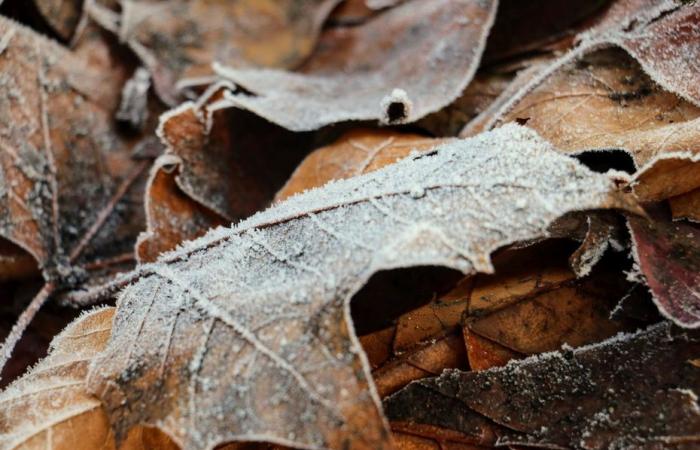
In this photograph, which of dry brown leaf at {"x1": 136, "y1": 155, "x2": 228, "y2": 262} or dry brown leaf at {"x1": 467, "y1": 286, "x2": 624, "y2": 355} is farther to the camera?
dry brown leaf at {"x1": 136, "y1": 155, "x2": 228, "y2": 262}

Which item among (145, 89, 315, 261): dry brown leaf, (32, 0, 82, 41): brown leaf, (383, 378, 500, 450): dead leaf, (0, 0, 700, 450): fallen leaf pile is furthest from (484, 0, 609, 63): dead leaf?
(32, 0, 82, 41): brown leaf

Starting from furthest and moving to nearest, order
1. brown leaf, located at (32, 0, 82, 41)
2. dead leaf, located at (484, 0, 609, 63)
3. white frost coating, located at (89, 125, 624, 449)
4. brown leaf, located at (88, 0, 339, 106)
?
brown leaf, located at (88, 0, 339, 106), brown leaf, located at (32, 0, 82, 41), dead leaf, located at (484, 0, 609, 63), white frost coating, located at (89, 125, 624, 449)

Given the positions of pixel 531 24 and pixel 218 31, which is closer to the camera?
pixel 531 24

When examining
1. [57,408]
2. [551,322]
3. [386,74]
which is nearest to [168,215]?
[57,408]

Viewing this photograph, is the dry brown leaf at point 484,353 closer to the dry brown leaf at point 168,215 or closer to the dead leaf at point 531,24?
the dry brown leaf at point 168,215

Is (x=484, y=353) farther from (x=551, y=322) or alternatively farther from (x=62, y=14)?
(x=62, y=14)

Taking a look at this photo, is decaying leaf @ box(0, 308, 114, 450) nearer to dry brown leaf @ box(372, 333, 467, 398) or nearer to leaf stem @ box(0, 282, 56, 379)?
leaf stem @ box(0, 282, 56, 379)

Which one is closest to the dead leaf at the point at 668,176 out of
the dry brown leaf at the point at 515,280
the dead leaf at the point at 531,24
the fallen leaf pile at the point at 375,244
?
the fallen leaf pile at the point at 375,244
